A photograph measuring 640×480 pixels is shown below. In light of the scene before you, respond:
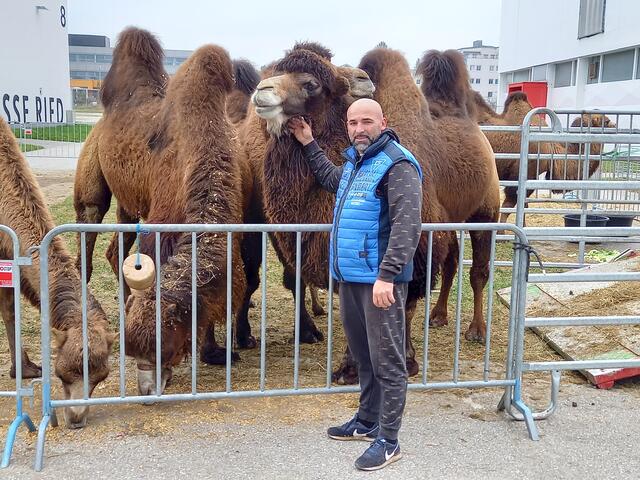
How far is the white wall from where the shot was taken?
30.9 meters

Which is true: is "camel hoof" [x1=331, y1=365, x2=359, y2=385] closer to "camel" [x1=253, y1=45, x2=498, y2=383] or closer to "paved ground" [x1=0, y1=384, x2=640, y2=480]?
"camel" [x1=253, y1=45, x2=498, y2=383]

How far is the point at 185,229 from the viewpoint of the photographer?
4062mm

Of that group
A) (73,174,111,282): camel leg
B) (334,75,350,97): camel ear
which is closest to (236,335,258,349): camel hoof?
(73,174,111,282): camel leg

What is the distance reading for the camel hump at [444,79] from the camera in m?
6.85

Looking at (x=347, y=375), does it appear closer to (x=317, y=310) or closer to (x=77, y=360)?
(x=77, y=360)

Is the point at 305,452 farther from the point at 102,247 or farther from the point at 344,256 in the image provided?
the point at 102,247

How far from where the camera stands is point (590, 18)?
113 ft

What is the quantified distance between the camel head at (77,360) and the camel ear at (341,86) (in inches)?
90.8

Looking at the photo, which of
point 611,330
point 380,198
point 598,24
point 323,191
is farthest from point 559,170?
point 598,24

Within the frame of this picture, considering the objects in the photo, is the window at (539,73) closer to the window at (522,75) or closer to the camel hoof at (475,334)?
the window at (522,75)

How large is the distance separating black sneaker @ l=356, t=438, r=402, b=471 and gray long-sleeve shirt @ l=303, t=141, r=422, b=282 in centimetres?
100

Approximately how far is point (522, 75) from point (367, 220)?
150ft

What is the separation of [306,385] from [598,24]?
1313 inches

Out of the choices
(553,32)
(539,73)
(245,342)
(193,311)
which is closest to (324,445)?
(193,311)
